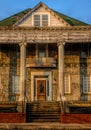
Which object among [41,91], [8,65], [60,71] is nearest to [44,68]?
[41,91]

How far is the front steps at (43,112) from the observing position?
2746 cm

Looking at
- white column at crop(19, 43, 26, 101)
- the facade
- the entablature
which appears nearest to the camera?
white column at crop(19, 43, 26, 101)

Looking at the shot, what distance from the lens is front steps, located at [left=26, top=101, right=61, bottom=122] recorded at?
2746cm

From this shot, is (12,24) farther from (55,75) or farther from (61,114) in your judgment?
(61,114)

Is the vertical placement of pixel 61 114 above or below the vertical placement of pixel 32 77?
below

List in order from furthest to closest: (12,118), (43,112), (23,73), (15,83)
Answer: (15,83) → (23,73) → (43,112) → (12,118)

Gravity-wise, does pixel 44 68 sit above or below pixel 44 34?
below

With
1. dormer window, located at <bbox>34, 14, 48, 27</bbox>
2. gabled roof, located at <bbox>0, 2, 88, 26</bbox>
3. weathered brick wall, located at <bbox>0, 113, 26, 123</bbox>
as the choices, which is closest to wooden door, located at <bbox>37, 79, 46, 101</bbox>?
dormer window, located at <bbox>34, 14, 48, 27</bbox>

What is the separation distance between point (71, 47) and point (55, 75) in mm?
2955

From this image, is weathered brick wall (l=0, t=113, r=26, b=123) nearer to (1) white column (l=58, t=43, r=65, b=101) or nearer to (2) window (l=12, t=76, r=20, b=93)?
(1) white column (l=58, t=43, r=65, b=101)

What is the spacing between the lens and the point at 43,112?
94.1 ft

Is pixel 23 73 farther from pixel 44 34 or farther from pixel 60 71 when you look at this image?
pixel 44 34

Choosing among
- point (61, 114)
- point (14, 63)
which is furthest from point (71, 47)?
point (61, 114)

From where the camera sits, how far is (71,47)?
35.2 meters
